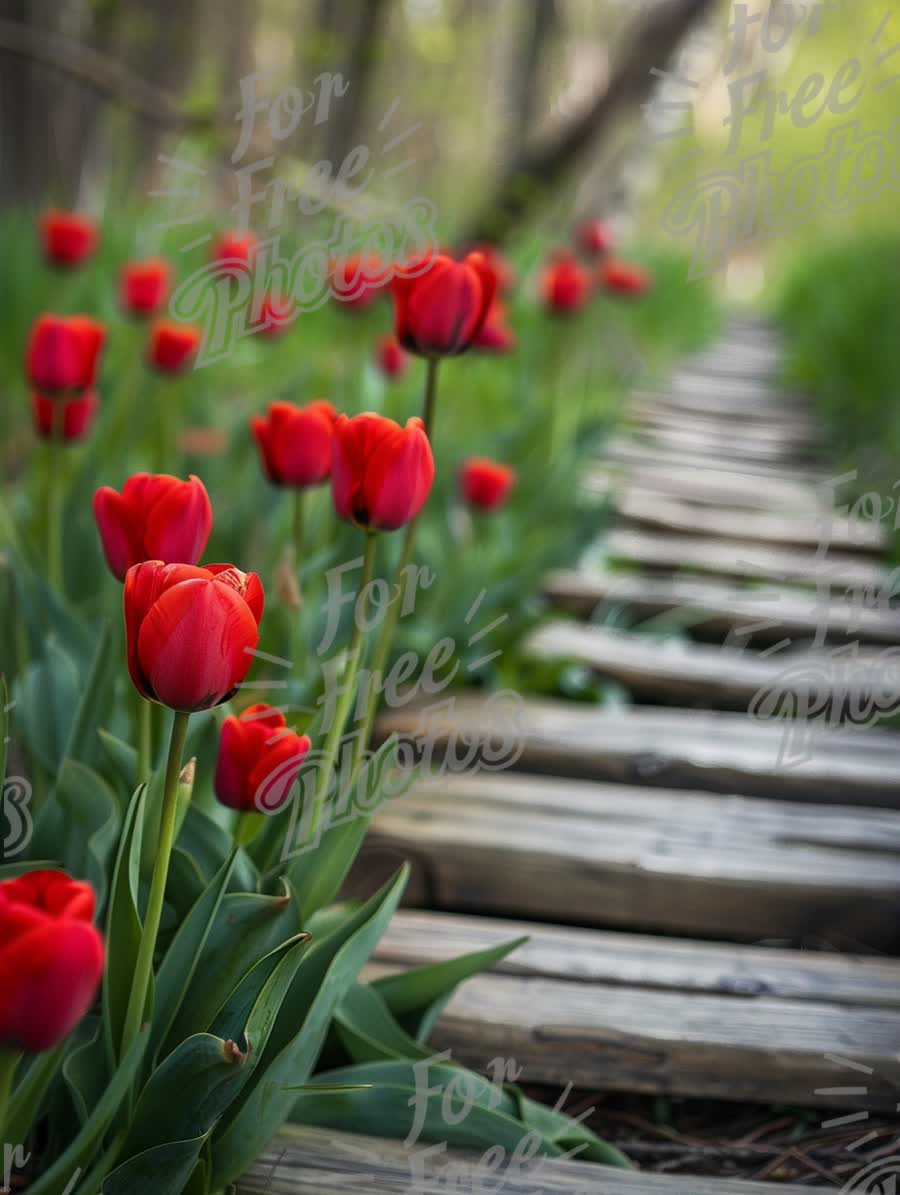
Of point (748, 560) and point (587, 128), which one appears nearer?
point (748, 560)

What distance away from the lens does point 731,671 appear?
1710mm

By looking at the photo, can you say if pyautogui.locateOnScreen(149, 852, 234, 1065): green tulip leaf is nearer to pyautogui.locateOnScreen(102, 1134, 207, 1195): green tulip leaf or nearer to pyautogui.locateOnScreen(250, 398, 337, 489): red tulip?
pyautogui.locateOnScreen(102, 1134, 207, 1195): green tulip leaf

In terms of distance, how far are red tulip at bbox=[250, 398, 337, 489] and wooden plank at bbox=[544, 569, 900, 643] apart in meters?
1.11

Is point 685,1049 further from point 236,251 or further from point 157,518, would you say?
point 236,251

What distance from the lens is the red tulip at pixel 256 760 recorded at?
0.69m

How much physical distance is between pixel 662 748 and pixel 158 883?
974 millimetres

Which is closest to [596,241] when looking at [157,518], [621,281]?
[621,281]

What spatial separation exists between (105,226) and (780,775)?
2.36 meters

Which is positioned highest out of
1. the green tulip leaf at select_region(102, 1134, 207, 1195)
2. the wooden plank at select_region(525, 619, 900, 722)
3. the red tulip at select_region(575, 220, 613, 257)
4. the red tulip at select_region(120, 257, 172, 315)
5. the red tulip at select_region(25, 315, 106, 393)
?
the red tulip at select_region(575, 220, 613, 257)

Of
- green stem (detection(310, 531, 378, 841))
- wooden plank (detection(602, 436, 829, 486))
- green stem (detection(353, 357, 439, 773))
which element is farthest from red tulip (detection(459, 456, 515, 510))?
wooden plank (detection(602, 436, 829, 486))

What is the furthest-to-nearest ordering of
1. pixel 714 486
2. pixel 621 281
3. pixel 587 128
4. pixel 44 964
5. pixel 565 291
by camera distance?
A: 1. pixel 587 128
2. pixel 714 486
3. pixel 621 281
4. pixel 565 291
5. pixel 44 964

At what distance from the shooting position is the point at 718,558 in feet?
7.20

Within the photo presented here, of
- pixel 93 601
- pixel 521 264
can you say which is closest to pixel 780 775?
pixel 93 601

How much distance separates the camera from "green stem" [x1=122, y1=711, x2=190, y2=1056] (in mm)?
551
